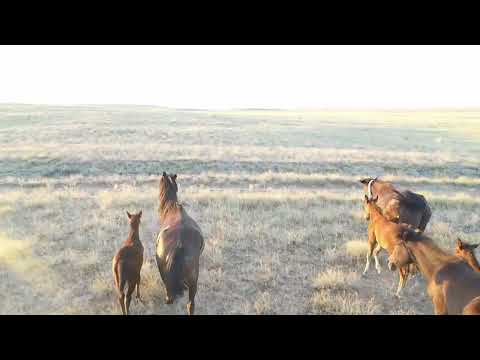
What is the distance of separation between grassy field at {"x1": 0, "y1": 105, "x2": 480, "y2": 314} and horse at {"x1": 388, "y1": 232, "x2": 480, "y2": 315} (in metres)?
1.73

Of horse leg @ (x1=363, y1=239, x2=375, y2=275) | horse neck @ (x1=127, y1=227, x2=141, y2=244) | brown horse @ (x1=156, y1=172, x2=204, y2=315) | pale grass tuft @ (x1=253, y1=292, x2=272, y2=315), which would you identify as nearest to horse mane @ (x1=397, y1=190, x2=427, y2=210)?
horse leg @ (x1=363, y1=239, x2=375, y2=275)

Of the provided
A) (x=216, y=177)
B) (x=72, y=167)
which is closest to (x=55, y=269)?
(x=216, y=177)

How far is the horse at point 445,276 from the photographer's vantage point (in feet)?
14.8

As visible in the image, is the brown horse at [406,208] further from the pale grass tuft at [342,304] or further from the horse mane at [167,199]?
the horse mane at [167,199]

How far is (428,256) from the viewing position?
16.9 feet

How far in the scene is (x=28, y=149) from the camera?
23844mm

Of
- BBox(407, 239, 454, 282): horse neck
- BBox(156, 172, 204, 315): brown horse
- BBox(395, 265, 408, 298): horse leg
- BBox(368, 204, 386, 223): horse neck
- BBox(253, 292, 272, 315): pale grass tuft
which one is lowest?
BBox(253, 292, 272, 315): pale grass tuft

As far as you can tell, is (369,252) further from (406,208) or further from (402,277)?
(406,208)

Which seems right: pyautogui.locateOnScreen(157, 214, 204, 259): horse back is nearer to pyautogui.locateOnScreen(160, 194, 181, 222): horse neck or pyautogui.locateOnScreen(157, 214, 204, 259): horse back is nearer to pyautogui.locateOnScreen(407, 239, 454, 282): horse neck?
pyautogui.locateOnScreen(160, 194, 181, 222): horse neck

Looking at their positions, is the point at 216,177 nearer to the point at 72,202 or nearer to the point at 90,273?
the point at 72,202

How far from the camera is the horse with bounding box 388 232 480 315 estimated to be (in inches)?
178

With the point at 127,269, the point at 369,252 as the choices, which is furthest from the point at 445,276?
the point at 127,269

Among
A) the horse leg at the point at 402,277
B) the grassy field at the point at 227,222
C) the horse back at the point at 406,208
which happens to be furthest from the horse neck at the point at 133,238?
the horse back at the point at 406,208
